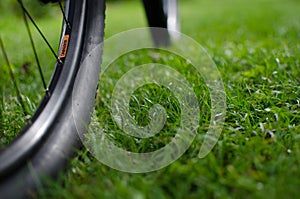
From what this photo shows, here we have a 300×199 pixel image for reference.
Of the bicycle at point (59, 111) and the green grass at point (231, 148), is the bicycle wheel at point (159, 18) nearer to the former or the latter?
the green grass at point (231, 148)

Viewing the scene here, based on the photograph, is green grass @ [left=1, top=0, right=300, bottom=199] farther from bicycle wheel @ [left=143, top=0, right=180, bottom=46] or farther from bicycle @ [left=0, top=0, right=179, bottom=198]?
bicycle wheel @ [left=143, top=0, right=180, bottom=46]

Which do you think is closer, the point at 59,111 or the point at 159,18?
the point at 59,111

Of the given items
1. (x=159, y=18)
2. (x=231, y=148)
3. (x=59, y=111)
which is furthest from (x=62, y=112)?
(x=159, y=18)

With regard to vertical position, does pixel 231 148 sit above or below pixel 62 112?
above

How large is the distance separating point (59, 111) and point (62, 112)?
0.04ft

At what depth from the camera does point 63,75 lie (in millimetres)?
1262

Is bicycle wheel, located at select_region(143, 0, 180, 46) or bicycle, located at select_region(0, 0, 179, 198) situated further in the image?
bicycle wheel, located at select_region(143, 0, 180, 46)

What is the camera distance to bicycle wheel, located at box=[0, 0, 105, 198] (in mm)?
987

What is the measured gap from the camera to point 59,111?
3.84 feet

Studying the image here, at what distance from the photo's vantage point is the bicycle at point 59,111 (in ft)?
3.24

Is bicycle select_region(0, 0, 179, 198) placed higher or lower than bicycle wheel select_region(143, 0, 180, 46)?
lower

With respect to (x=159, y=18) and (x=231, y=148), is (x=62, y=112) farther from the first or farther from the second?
(x=159, y=18)

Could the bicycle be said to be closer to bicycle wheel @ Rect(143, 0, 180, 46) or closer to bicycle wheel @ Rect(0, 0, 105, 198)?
bicycle wheel @ Rect(0, 0, 105, 198)

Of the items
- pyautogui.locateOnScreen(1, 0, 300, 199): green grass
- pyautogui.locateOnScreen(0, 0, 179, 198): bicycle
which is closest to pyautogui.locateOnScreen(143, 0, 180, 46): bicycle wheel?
pyautogui.locateOnScreen(1, 0, 300, 199): green grass
